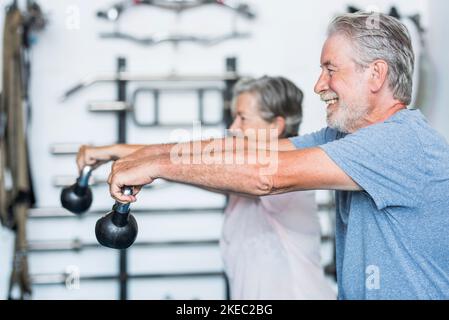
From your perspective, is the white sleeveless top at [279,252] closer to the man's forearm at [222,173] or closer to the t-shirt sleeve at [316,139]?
the t-shirt sleeve at [316,139]

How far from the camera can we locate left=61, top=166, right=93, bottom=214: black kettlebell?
1542mm

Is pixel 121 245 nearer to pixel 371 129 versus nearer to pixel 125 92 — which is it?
pixel 371 129

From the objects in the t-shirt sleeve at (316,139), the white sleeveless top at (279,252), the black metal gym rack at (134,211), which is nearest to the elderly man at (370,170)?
the t-shirt sleeve at (316,139)

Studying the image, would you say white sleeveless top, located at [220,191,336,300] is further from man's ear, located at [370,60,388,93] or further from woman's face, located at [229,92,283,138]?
man's ear, located at [370,60,388,93]

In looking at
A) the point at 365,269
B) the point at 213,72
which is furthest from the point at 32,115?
the point at 365,269

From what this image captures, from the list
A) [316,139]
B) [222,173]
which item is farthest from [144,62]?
[222,173]

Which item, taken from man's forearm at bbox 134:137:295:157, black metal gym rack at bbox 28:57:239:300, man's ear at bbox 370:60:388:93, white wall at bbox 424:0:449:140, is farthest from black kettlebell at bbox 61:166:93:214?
white wall at bbox 424:0:449:140

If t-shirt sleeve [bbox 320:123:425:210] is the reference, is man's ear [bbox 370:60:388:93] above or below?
above

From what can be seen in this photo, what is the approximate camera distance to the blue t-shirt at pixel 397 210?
3.54 ft

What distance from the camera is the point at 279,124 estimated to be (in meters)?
1.81

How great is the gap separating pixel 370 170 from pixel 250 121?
0.79m

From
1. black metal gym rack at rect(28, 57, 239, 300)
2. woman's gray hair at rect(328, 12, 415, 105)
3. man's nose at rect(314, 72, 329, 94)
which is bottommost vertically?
black metal gym rack at rect(28, 57, 239, 300)

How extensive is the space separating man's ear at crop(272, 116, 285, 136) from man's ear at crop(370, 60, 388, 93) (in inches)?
24.2

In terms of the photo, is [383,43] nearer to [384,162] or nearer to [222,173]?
[384,162]
